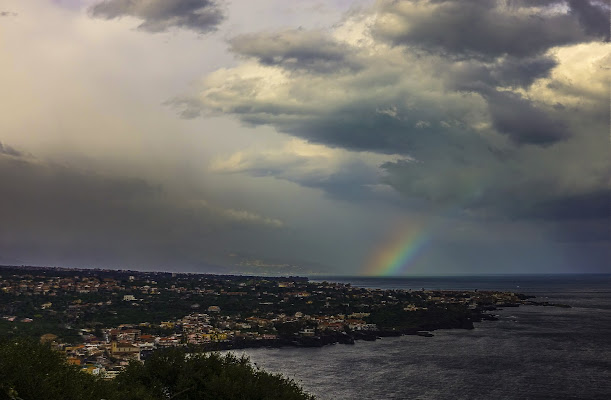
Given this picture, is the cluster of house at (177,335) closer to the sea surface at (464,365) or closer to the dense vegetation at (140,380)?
the sea surface at (464,365)

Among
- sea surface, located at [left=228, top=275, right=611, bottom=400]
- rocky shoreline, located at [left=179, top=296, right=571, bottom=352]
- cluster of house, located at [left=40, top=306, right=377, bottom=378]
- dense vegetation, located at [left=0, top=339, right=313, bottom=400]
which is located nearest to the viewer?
dense vegetation, located at [left=0, top=339, right=313, bottom=400]

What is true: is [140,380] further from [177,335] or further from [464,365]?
[177,335]

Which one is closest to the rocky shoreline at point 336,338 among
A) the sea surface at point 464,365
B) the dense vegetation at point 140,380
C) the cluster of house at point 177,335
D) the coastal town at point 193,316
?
the coastal town at point 193,316

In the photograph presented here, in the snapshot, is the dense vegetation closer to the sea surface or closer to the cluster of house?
the cluster of house

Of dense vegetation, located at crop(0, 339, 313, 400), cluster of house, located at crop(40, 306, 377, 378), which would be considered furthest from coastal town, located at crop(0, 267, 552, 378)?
dense vegetation, located at crop(0, 339, 313, 400)

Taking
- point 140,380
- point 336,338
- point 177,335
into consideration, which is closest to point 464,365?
point 336,338

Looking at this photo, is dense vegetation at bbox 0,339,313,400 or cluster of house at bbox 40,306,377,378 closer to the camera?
dense vegetation at bbox 0,339,313,400

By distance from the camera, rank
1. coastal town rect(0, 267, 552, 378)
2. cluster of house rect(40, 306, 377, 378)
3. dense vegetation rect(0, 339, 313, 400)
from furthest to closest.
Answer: coastal town rect(0, 267, 552, 378)
cluster of house rect(40, 306, 377, 378)
dense vegetation rect(0, 339, 313, 400)
